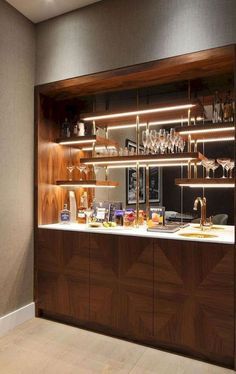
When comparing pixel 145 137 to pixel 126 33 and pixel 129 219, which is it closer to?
pixel 129 219

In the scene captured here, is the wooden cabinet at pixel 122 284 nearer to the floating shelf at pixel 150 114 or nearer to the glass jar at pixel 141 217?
the glass jar at pixel 141 217

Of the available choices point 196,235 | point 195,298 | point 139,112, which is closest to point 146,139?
point 139,112

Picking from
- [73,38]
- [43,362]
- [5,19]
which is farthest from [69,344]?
[5,19]

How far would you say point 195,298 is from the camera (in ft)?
7.30

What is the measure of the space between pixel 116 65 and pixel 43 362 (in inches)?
97.1

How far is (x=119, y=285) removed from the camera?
2.52 metres

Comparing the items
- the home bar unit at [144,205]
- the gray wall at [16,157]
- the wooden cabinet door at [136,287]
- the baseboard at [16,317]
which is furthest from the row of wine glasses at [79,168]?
the baseboard at [16,317]

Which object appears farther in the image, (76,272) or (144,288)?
(76,272)

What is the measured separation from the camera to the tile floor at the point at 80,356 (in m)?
2.10

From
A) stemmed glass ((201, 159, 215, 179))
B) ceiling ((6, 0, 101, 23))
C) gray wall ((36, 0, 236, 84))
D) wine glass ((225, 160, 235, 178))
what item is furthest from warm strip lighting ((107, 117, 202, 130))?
ceiling ((6, 0, 101, 23))

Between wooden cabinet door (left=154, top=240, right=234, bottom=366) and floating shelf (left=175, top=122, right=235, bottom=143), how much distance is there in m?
1.00

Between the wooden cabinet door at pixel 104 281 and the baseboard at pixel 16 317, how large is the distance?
27.0 inches

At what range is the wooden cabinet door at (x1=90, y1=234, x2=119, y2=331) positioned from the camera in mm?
2537

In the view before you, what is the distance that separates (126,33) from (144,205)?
5.56 feet
